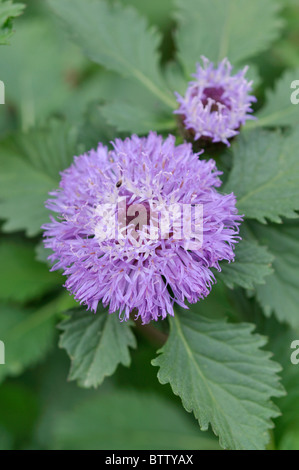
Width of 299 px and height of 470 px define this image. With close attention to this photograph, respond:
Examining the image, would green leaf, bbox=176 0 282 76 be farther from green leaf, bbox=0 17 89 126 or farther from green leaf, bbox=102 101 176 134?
green leaf, bbox=0 17 89 126

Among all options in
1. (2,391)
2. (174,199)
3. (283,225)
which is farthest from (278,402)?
(2,391)

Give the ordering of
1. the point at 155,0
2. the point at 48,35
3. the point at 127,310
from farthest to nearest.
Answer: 1. the point at 155,0
2. the point at 48,35
3. the point at 127,310

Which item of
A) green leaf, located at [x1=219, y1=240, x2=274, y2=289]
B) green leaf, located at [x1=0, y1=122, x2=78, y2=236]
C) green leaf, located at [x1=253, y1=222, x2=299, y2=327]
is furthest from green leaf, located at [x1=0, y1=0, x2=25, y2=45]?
green leaf, located at [x1=253, y1=222, x2=299, y2=327]

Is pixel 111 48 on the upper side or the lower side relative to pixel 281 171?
upper

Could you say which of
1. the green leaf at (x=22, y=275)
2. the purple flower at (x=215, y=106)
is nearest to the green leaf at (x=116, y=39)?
the purple flower at (x=215, y=106)

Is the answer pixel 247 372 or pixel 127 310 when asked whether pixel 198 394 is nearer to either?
pixel 247 372

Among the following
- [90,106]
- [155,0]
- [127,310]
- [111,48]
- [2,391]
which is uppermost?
[155,0]

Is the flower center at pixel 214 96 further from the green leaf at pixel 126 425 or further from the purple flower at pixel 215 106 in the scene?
the green leaf at pixel 126 425
